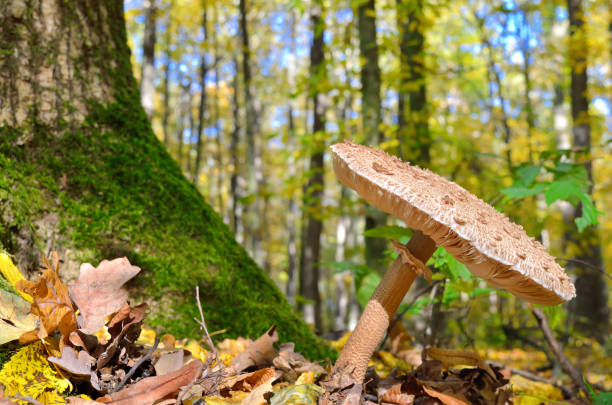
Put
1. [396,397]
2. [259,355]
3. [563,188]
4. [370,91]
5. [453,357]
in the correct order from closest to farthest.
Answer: [396,397] < [259,355] < [453,357] < [563,188] < [370,91]

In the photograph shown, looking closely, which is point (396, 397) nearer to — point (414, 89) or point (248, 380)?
point (248, 380)

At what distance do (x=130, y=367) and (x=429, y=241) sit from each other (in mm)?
1320

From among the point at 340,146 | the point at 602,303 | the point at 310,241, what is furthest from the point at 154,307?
the point at 602,303

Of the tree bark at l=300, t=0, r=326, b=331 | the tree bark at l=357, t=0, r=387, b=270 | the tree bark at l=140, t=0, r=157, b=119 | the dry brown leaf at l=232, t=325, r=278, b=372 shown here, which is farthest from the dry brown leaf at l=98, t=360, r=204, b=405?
the tree bark at l=140, t=0, r=157, b=119

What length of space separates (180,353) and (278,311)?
3.56 feet

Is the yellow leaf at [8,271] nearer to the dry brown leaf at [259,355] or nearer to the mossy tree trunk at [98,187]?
the mossy tree trunk at [98,187]

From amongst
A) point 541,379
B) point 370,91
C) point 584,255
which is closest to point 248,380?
point 541,379

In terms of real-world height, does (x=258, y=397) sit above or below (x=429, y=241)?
below

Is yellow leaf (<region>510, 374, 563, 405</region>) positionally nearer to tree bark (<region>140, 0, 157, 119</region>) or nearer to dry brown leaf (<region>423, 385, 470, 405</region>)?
dry brown leaf (<region>423, 385, 470, 405</region>)

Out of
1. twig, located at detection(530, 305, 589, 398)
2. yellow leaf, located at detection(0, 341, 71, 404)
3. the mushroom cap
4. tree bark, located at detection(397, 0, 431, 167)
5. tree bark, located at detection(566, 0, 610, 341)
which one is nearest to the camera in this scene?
yellow leaf, located at detection(0, 341, 71, 404)

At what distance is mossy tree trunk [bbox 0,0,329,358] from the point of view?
2.07m

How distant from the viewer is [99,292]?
5.21 feet

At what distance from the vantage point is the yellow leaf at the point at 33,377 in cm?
127

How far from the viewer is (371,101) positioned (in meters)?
5.32
